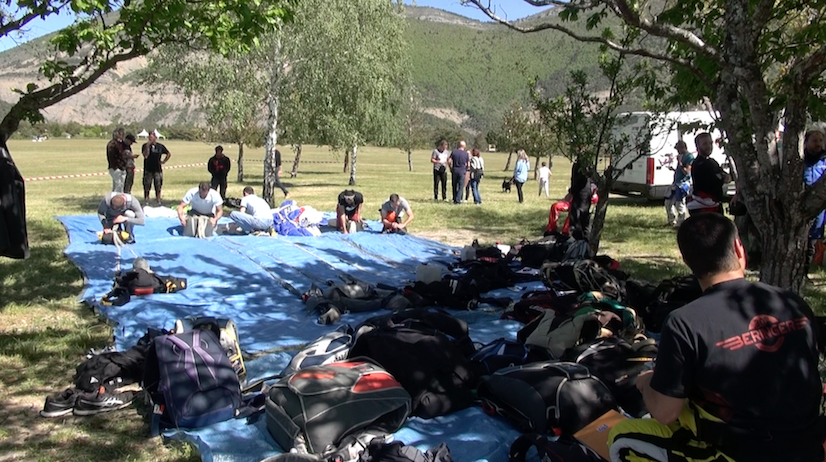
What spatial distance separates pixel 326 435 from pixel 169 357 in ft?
4.38

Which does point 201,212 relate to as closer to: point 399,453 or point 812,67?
point 399,453

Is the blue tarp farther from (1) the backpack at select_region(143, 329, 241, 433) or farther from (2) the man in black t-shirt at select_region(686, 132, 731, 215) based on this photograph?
(2) the man in black t-shirt at select_region(686, 132, 731, 215)

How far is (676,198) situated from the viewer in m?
12.6

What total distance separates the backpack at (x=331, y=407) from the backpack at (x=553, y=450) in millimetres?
764

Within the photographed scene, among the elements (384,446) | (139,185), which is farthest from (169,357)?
(139,185)

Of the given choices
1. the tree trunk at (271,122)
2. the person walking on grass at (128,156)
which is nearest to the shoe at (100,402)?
the person walking on grass at (128,156)

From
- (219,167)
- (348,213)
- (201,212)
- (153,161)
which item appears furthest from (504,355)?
(153,161)

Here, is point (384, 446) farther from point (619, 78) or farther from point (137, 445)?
point (619, 78)

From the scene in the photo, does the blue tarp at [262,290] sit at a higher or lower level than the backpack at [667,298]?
lower

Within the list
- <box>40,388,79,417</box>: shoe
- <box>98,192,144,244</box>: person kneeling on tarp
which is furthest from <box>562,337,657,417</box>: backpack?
<box>98,192,144,244</box>: person kneeling on tarp

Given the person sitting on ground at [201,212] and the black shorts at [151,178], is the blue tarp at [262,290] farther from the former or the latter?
the black shorts at [151,178]

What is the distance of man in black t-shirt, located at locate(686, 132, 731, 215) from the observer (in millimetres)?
7773

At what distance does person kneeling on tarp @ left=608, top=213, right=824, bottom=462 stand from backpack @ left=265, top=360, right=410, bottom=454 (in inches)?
70.9

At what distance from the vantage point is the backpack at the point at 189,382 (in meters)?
4.07
